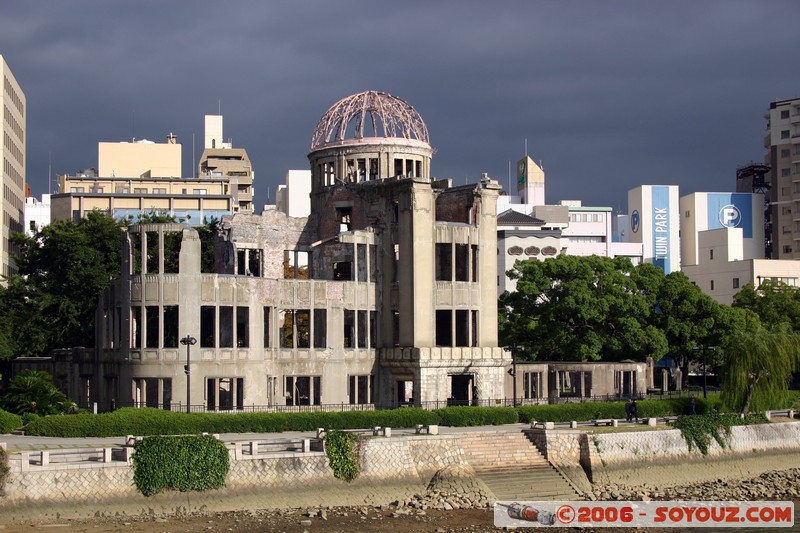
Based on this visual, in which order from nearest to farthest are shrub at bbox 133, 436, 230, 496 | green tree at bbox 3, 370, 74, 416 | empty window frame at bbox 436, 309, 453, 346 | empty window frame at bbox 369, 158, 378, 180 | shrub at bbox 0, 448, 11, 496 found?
shrub at bbox 0, 448, 11, 496 → shrub at bbox 133, 436, 230, 496 → green tree at bbox 3, 370, 74, 416 → empty window frame at bbox 436, 309, 453, 346 → empty window frame at bbox 369, 158, 378, 180

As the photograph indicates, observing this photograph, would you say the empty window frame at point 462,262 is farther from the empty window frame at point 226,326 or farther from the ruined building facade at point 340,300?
the empty window frame at point 226,326

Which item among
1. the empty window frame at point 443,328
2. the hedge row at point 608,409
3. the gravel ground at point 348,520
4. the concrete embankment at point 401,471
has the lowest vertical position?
the gravel ground at point 348,520

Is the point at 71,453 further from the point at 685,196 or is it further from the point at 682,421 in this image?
the point at 685,196

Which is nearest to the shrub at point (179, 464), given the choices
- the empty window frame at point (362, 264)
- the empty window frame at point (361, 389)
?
the empty window frame at point (361, 389)

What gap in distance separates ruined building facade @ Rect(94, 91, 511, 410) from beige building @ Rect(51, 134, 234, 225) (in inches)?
2381

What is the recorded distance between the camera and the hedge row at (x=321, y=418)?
54.0 m

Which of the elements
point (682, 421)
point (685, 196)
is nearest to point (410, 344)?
point (682, 421)

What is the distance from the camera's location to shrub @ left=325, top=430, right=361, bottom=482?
166 ft

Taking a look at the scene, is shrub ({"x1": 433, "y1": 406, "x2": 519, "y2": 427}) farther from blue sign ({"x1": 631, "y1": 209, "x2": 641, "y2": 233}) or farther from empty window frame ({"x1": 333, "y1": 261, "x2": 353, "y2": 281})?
blue sign ({"x1": 631, "y1": 209, "x2": 641, "y2": 233})

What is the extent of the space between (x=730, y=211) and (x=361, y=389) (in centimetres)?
11014

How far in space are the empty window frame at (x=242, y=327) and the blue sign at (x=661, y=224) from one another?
109m

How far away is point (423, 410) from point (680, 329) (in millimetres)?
31865

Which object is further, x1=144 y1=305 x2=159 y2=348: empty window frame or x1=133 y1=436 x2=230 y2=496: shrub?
x1=144 y1=305 x2=159 y2=348: empty window frame

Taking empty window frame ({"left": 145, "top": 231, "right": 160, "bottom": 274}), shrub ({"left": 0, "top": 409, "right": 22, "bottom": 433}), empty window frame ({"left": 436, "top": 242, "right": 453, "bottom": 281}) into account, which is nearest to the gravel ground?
shrub ({"left": 0, "top": 409, "right": 22, "bottom": 433})
